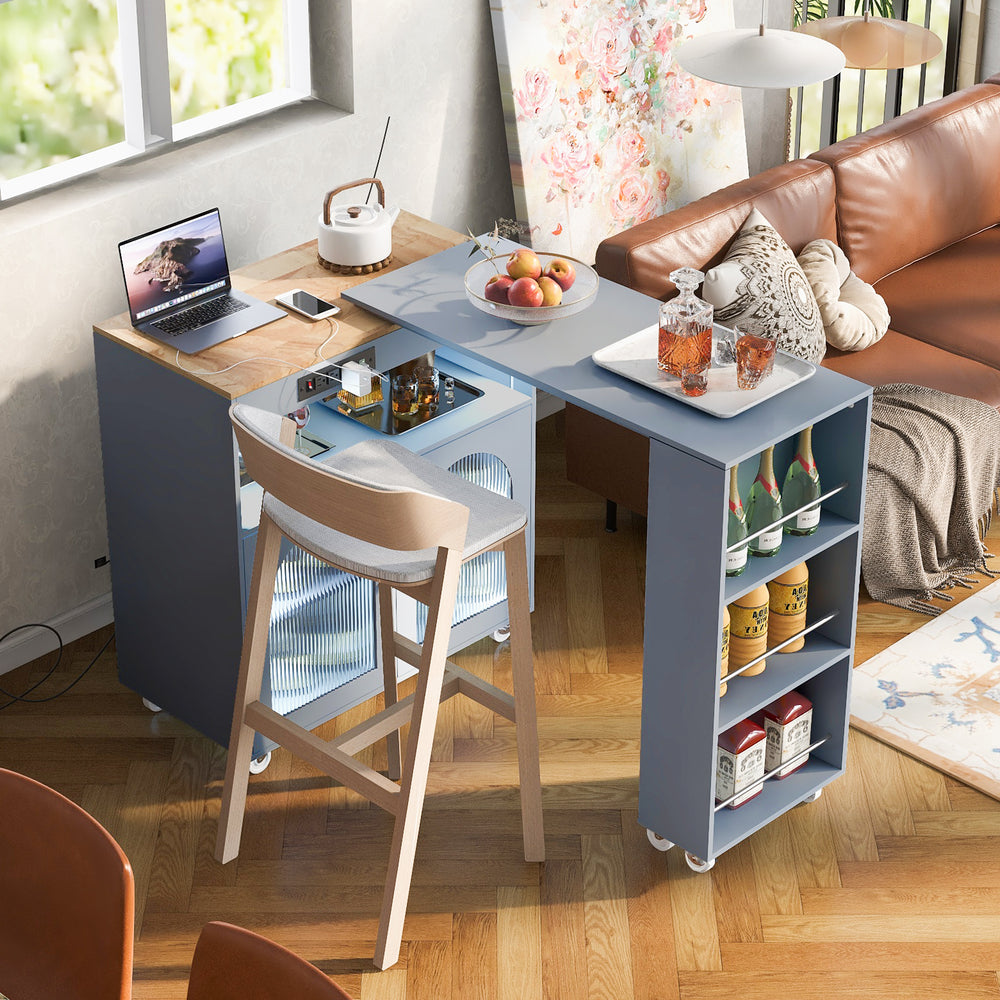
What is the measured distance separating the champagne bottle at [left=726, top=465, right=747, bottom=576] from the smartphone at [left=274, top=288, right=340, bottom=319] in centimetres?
97

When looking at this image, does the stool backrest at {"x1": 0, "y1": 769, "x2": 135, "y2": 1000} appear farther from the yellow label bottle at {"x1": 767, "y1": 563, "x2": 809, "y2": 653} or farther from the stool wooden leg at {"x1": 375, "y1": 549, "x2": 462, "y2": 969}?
the yellow label bottle at {"x1": 767, "y1": 563, "x2": 809, "y2": 653}

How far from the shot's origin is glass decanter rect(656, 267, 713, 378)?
281cm

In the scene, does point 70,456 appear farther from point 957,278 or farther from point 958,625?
point 957,278

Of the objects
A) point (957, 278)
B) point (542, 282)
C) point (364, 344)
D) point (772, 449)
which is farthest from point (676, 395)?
point (957, 278)

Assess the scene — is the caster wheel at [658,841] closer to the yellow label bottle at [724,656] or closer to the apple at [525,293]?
the yellow label bottle at [724,656]

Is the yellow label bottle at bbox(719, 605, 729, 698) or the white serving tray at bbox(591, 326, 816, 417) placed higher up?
the white serving tray at bbox(591, 326, 816, 417)

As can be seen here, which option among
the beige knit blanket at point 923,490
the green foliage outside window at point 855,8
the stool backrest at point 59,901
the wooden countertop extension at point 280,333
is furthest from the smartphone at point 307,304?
the green foliage outside window at point 855,8

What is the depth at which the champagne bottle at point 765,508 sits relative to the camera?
115 inches

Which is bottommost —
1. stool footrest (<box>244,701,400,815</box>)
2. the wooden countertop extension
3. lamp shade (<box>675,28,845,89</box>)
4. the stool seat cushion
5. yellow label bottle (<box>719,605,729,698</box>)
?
stool footrest (<box>244,701,400,815</box>)

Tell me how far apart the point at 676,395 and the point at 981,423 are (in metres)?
1.55

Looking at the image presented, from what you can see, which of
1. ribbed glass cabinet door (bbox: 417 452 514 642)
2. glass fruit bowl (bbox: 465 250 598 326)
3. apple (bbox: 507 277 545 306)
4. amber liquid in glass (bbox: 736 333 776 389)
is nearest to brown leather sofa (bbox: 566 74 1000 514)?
ribbed glass cabinet door (bbox: 417 452 514 642)

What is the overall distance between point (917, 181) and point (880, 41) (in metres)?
0.52

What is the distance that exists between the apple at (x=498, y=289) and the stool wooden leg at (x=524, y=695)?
54 centimetres

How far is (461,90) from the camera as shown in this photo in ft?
13.6
